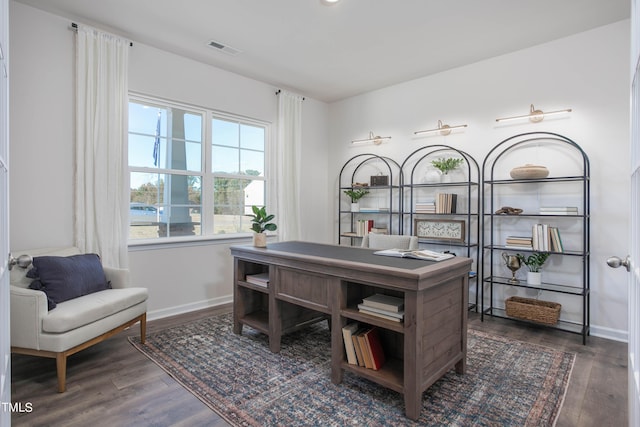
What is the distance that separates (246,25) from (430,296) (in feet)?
9.11

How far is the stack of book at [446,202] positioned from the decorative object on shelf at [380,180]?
818 mm

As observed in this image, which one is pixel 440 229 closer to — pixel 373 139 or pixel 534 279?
pixel 534 279

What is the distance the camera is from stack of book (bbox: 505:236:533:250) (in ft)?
11.1

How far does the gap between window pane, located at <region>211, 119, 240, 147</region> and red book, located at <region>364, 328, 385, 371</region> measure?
9.87 ft

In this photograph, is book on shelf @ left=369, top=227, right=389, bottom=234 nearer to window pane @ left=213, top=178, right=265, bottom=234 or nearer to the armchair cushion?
window pane @ left=213, top=178, right=265, bottom=234

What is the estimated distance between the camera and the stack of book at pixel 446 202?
3.95m

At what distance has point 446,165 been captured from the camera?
159 inches

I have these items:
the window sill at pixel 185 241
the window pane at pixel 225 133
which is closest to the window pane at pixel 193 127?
the window pane at pixel 225 133

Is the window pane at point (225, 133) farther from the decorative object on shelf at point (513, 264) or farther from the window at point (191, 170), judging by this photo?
the decorative object on shelf at point (513, 264)

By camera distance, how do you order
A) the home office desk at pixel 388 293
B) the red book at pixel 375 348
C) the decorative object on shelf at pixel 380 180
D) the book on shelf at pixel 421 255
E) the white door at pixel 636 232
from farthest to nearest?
the decorative object on shelf at pixel 380 180, the book on shelf at pixel 421 255, the red book at pixel 375 348, the home office desk at pixel 388 293, the white door at pixel 636 232

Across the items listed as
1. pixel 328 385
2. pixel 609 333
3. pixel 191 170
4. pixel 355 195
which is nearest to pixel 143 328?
pixel 328 385

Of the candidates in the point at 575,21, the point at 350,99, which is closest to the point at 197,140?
the point at 350,99

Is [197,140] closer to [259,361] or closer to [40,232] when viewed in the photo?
[40,232]

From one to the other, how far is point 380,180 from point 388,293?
7.91 ft
